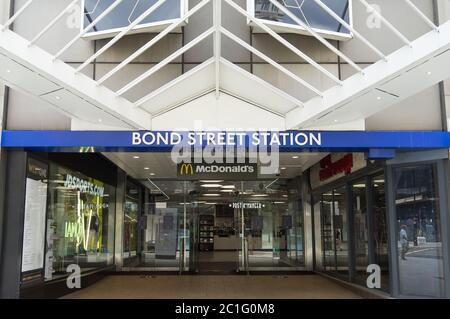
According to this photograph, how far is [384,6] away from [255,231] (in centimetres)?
754

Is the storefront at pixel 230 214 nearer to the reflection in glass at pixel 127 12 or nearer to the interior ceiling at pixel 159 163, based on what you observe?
the interior ceiling at pixel 159 163

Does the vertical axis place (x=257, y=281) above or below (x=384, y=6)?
below

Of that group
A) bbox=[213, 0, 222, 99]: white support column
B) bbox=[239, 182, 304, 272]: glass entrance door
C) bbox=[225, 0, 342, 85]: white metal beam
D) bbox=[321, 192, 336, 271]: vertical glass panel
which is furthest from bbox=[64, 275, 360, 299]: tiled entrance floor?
bbox=[225, 0, 342, 85]: white metal beam

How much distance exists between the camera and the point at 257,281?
11938 mm

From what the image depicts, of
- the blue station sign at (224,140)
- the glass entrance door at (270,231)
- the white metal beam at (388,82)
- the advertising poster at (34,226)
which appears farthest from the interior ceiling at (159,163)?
the white metal beam at (388,82)

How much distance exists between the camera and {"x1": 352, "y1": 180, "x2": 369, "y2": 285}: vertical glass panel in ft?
32.5

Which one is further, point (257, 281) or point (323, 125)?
point (257, 281)

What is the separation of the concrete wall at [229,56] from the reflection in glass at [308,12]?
1.34 ft

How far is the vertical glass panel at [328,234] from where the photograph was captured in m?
12.1
